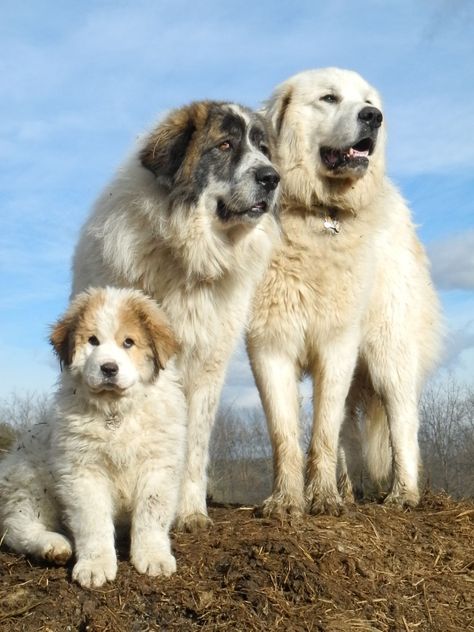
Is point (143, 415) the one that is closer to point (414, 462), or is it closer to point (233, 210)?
point (233, 210)

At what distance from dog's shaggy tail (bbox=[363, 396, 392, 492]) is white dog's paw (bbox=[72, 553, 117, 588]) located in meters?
3.87

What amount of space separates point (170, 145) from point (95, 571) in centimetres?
280

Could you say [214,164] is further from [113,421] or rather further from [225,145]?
[113,421]

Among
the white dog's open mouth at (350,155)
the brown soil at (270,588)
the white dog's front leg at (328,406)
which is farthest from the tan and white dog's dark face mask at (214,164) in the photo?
the brown soil at (270,588)

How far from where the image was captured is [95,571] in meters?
4.11

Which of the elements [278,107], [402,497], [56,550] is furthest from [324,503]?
[278,107]

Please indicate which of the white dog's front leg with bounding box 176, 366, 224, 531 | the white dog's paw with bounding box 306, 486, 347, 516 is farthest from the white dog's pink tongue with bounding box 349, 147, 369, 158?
the white dog's paw with bounding box 306, 486, 347, 516

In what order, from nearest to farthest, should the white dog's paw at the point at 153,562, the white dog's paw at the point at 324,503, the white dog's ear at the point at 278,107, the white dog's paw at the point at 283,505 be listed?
1. the white dog's paw at the point at 153,562
2. the white dog's paw at the point at 283,505
3. the white dog's paw at the point at 324,503
4. the white dog's ear at the point at 278,107

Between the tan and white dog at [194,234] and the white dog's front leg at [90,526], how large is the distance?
128 cm

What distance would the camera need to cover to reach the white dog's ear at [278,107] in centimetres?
649

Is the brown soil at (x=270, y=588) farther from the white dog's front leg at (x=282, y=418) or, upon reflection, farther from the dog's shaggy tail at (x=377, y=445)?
the dog's shaggy tail at (x=377, y=445)

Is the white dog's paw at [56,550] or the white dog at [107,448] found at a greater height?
the white dog at [107,448]

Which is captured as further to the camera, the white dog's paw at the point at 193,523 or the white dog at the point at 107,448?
the white dog's paw at the point at 193,523

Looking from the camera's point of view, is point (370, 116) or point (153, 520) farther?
point (370, 116)
